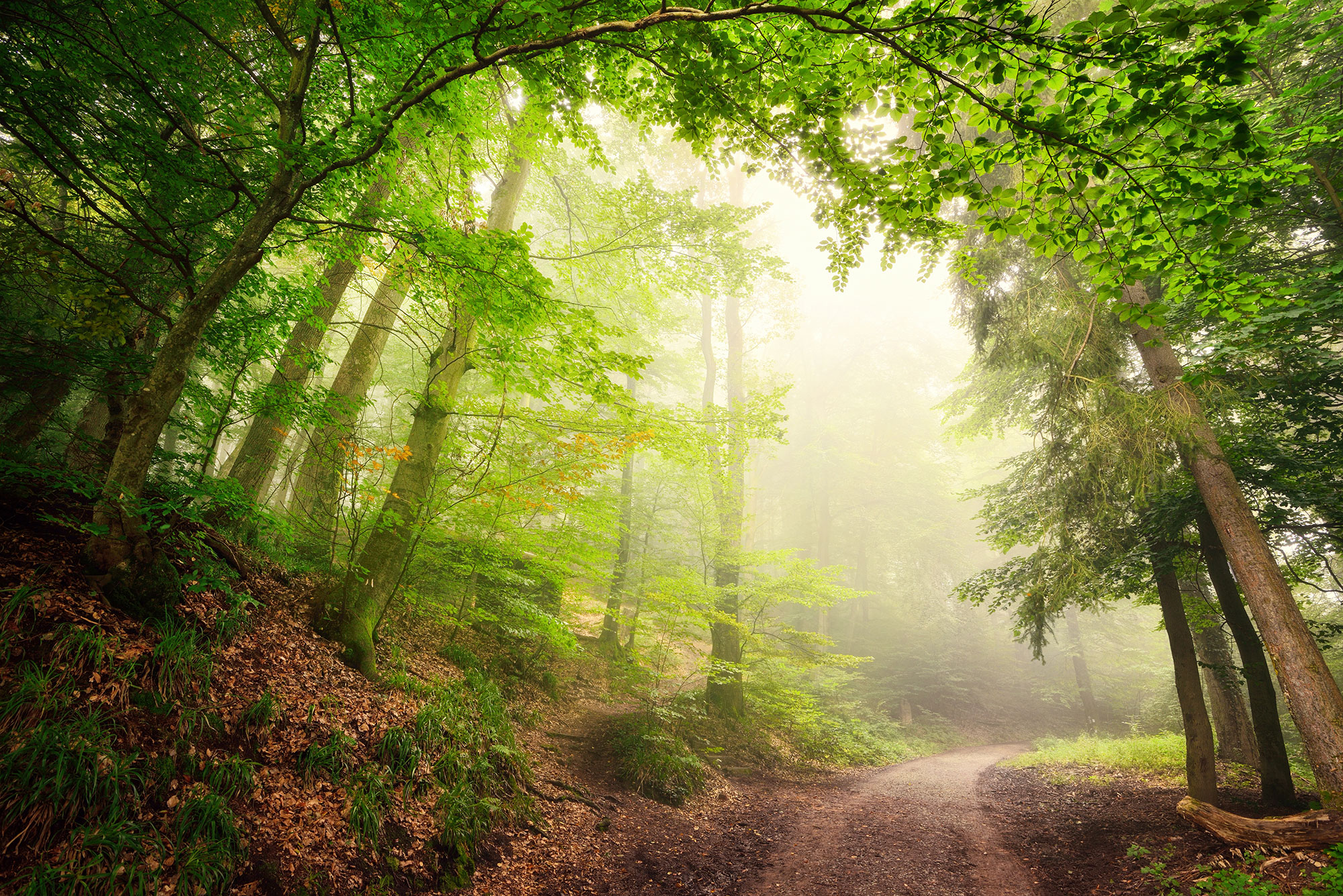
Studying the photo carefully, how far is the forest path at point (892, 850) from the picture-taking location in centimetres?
514

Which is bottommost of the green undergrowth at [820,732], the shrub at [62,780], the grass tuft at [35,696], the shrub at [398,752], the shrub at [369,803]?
the green undergrowth at [820,732]

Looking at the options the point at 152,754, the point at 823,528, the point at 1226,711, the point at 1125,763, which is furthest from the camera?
the point at 823,528

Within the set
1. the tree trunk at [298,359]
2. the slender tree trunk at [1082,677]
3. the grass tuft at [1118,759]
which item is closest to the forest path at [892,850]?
the grass tuft at [1118,759]

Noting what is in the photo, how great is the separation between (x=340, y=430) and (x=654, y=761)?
610 centimetres

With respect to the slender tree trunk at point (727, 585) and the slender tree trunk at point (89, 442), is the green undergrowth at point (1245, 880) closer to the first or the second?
the slender tree trunk at point (727, 585)

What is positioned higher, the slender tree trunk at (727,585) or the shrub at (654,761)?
the slender tree trunk at (727,585)

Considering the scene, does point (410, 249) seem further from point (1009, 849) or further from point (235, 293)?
point (1009, 849)

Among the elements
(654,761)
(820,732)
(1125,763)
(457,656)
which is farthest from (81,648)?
(1125,763)

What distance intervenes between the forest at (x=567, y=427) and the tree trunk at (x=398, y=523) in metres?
0.05

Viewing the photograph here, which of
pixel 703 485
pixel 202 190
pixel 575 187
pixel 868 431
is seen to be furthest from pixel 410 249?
pixel 868 431

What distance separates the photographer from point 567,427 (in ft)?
19.7

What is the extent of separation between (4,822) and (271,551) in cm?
272

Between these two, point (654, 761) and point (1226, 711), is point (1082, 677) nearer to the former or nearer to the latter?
point (1226, 711)

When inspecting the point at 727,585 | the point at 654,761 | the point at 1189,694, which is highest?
the point at 727,585
